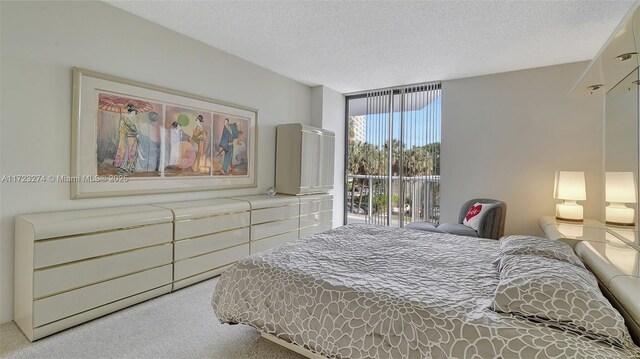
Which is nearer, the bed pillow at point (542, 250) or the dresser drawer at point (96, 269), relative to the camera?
the bed pillow at point (542, 250)

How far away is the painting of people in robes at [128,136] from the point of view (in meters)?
2.54

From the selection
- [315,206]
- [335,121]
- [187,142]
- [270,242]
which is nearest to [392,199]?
[315,206]

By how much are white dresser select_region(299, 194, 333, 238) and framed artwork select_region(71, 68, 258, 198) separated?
0.97 metres

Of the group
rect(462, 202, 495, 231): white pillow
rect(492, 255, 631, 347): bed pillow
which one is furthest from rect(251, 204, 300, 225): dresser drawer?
rect(492, 255, 631, 347): bed pillow

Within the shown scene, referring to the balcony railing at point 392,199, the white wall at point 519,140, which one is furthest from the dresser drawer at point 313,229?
the white wall at point 519,140

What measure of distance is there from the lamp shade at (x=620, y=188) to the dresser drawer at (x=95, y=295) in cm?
365

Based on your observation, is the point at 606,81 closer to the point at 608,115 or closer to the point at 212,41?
the point at 608,115

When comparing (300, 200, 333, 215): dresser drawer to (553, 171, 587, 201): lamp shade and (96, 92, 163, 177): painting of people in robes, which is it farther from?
(553, 171, 587, 201): lamp shade

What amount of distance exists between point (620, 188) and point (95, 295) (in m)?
4.04

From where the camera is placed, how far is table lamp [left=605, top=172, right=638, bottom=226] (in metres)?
2.04

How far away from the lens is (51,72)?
2250mm

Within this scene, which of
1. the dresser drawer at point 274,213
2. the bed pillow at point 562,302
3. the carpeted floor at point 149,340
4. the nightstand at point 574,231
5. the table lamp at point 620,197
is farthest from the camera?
the dresser drawer at point 274,213

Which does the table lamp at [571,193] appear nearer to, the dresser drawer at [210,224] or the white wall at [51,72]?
the dresser drawer at [210,224]

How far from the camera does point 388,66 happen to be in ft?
12.7
